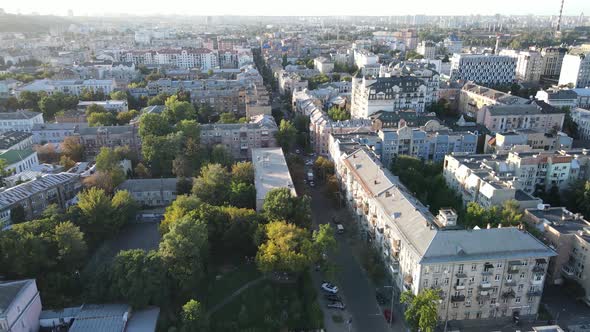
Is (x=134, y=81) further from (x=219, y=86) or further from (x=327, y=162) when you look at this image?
(x=327, y=162)

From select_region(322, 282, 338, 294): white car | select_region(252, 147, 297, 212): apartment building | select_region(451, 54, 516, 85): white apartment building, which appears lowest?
select_region(322, 282, 338, 294): white car

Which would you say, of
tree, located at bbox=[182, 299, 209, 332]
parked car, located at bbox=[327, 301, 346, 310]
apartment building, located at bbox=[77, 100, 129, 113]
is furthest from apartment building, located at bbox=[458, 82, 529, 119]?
apartment building, located at bbox=[77, 100, 129, 113]

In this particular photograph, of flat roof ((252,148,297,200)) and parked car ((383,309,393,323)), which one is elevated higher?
flat roof ((252,148,297,200))

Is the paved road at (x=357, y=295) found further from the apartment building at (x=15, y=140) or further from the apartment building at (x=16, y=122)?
the apartment building at (x=16, y=122)

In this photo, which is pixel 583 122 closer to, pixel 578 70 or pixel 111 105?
pixel 578 70

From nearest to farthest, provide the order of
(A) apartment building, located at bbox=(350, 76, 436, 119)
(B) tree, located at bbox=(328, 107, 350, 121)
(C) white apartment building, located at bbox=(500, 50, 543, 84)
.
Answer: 1. (A) apartment building, located at bbox=(350, 76, 436, 119)
2. (B) tree, located at bbox=(328, 107, 350, 121)
3. (C) white apartment building, located at bbox=(500, 50, 543, 84)

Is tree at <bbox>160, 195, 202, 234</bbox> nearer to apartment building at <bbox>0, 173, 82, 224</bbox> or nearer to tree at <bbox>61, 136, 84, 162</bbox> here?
apartment building at <bbox>0, 173, 82, 224</bbox>

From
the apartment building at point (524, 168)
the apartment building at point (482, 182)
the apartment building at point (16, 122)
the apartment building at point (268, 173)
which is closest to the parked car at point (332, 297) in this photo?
the apartment building at point (268, 173)

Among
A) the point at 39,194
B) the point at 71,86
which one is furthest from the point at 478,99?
the point at 71,86
